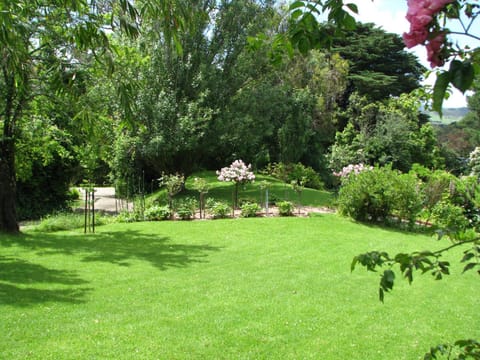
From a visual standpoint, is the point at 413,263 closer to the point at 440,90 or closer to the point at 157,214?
the point at 440,90

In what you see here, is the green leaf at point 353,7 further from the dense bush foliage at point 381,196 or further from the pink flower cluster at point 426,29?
the dense bush foliage at point 381,196

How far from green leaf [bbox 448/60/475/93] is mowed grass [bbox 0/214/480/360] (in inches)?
134

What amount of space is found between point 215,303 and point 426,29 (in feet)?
15.4

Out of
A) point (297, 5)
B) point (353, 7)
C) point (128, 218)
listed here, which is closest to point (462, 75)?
point (353, 7)

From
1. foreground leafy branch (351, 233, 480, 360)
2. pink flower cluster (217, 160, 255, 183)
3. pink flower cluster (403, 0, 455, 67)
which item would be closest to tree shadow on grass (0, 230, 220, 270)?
pink flower cluster (217, 160, 255, 183)

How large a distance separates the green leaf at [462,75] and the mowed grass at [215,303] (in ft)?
11.2

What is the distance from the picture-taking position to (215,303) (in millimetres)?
5293

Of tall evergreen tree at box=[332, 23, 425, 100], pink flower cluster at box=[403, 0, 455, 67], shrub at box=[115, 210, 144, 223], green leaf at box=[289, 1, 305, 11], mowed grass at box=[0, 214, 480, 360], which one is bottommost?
mowed grass at box=[0, 214, 480, 360]

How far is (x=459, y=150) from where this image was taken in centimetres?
3753

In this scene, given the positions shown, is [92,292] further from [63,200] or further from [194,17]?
[63,200]

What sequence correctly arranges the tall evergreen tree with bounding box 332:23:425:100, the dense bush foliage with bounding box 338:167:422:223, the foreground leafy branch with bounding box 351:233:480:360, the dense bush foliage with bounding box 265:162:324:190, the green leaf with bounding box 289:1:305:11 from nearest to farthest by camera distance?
the foreground leafy branch with bounding box 351:233:480:360
the green leaf with bounding box 289:1:305:11
the dense bush foliage with bounding box 338:167:422:223
the dense bush foliage with bounding box 265:162:324:190
the tall evergreen tree with bounding box 332:23:425:100

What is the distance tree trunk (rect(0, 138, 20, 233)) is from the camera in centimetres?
974

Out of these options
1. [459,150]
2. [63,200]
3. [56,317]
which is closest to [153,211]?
[63,200]

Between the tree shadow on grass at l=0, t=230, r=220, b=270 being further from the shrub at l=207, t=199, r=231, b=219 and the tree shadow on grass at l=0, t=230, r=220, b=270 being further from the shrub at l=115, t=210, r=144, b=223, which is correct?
the shrub at l=207, t=199, r=231, b=219
